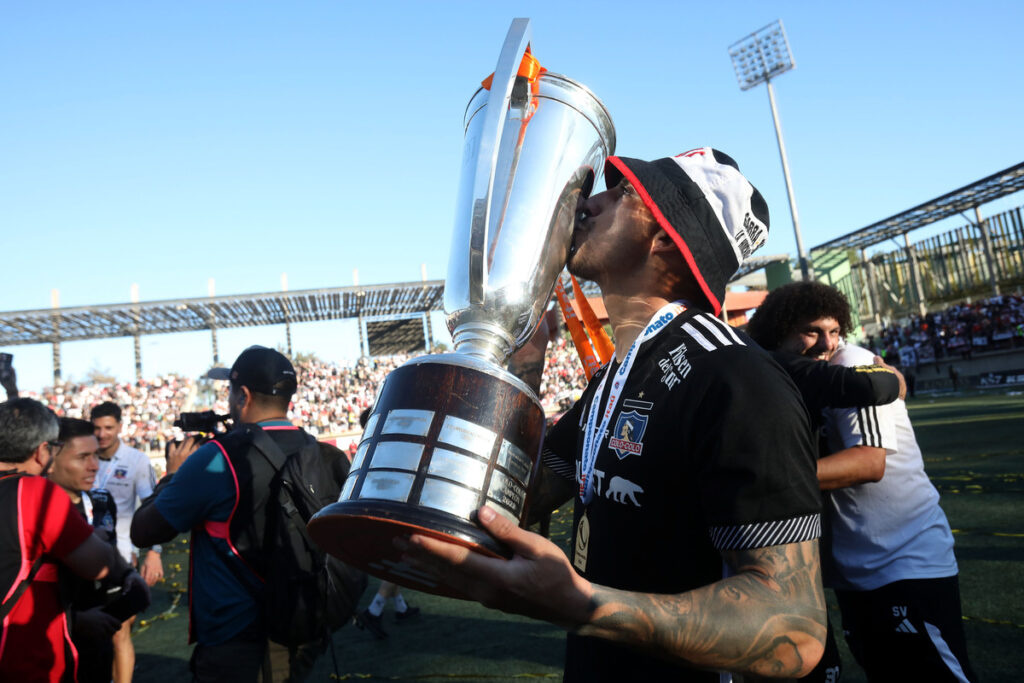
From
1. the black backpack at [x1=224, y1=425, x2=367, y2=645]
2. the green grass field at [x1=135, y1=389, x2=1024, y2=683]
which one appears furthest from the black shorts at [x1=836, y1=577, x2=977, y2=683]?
the black backpack at [x1=224, y1=425, x2=367, y2=645]

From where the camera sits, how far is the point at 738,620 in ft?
3.33

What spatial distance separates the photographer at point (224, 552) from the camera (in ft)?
9.84

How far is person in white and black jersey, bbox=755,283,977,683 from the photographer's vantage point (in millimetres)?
2266

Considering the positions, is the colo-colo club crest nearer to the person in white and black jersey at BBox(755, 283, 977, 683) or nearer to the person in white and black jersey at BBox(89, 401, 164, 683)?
the person in white and black jersey at BBox(755, 283, 977, 683)

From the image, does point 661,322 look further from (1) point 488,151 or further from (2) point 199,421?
(2) point 199,421

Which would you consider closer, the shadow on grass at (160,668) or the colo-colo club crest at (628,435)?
the colo-colo club crest at (628,435)

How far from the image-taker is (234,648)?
2986 millimetres

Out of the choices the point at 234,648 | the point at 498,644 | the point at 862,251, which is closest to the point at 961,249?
the point at 862,251

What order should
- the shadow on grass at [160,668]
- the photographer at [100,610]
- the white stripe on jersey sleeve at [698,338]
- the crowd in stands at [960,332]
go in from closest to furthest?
1. the white stripe on jersey sleeve at [698,338]
2. the photographer at [100,610]
3. the shadow on grass at [160,668]
4. the crowd in stands at [960,332]

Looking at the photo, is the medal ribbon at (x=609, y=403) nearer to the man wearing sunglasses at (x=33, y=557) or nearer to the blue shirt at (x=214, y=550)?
the blue shirt at (x=214, y=550)

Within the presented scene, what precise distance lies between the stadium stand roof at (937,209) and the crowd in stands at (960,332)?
15.1 feet

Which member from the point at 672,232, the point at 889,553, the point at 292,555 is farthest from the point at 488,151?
the point at 292,555

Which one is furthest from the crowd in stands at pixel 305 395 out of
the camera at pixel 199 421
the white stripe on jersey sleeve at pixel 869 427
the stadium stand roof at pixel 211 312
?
the white stripe on jersey sleeve at pixel 869 427

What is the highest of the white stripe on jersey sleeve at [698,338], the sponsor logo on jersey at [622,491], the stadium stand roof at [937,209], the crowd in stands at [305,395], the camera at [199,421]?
the stadium stand roof at [937,209]
